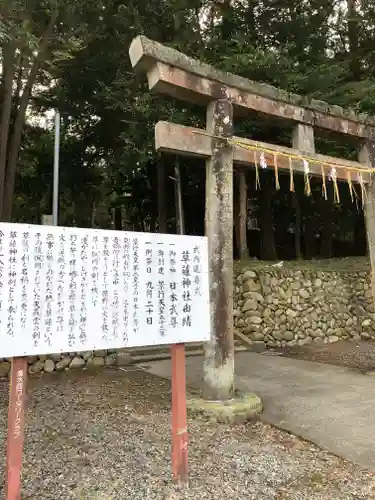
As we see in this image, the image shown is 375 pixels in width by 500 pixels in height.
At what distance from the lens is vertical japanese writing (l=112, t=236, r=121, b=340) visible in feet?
10.2

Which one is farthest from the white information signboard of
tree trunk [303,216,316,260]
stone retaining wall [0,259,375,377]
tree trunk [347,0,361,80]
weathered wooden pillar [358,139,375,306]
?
tree trunk [303,216,316,260]

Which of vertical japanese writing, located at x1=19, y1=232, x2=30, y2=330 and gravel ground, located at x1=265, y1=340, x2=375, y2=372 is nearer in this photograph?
vertical japanese writing, located at x1=19, y1=232, x2=30, y2=330

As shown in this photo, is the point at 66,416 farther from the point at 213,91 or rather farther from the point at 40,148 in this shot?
the point at 40,148

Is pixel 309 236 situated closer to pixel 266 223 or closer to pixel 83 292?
pixel 266 223

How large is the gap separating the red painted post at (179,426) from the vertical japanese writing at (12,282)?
46.0 inches

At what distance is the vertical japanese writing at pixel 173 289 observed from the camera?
133 inches

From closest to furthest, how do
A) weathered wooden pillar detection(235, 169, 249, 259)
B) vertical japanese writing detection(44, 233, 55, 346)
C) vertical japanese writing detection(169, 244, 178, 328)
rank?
vertical japanese writing detection(44, 233, 55, 346) → vertical japanese writing detection(169, 244, 178, 328) → weathered wooden pillar detection(235, 169, 249, 259)

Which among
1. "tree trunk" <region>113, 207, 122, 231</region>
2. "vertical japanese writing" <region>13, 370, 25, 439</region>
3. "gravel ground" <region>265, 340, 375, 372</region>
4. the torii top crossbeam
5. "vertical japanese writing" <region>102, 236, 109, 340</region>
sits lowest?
"gravel ground" <region>265, 340, 375, 372</region>

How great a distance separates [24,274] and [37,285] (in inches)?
4.1

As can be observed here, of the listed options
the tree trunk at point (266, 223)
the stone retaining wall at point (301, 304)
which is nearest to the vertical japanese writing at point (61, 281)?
the stone retaining wall at point (301, 304)

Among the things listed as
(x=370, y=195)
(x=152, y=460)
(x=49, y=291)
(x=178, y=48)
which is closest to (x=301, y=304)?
(x=370, y=195)

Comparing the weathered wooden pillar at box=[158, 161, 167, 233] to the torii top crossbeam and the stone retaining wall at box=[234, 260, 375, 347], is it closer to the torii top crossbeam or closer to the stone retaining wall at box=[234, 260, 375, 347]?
the stone retaining wall at box=[234, 260, 375, 347]

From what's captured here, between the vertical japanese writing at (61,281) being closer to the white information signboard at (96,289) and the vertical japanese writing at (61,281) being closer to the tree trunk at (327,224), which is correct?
the white information signboard at (96,289)

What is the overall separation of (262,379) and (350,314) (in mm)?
4893
